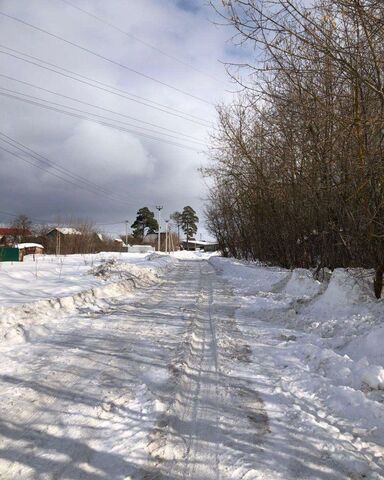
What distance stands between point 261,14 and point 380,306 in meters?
5.85

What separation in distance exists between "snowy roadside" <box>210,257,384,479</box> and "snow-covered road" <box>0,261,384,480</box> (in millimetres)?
20

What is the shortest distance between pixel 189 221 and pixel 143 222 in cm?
1313

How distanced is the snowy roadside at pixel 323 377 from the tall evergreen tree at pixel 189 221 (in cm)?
11261

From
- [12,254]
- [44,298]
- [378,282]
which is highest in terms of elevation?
[12,254]

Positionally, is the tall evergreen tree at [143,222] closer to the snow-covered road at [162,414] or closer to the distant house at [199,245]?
the distant house at [199,245]

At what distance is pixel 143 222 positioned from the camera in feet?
402

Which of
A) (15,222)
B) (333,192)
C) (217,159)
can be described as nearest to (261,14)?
(333,192)

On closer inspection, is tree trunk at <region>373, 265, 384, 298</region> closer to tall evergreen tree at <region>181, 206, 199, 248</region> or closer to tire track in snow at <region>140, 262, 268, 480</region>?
tire track in snow at <region>140, 262, 268, 480</region>

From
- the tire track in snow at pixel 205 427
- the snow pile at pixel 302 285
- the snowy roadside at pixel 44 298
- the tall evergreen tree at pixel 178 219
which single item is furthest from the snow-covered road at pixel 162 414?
the tall evergreen tree at pixel 178 219

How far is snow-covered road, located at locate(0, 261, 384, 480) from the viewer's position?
3.34 meters

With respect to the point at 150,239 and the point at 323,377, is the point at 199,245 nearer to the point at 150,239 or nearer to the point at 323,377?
the point at 150,239

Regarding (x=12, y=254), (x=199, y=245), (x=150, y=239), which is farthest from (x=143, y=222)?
(x=12, y=254)

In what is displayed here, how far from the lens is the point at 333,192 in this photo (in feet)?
37.5

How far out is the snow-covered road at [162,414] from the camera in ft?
11.0
